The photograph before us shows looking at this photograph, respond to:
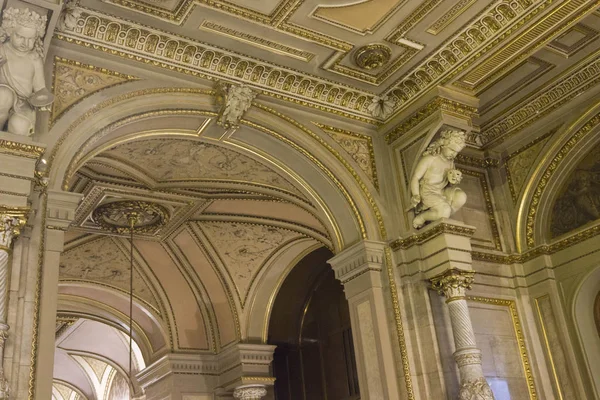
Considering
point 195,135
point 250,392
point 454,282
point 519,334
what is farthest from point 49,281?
point 250,392

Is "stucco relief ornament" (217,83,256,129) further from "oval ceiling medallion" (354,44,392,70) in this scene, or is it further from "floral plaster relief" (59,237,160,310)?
"floral plaster relief" (59,237,160,310)

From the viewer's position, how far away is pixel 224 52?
694cm

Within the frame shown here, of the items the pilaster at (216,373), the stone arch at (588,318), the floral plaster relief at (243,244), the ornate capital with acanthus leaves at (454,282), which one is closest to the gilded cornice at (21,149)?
the ornate capital with acanthus leaves at (454,282)

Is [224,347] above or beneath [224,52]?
beneath

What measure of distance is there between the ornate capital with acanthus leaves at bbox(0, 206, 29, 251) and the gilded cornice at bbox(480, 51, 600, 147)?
5249 mm

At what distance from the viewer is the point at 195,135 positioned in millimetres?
7238

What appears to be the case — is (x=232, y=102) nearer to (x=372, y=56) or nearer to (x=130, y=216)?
(x=372, y=56)

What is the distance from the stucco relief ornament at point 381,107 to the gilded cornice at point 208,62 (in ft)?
0.17

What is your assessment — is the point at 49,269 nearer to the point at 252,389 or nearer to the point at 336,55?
the point at 336,55

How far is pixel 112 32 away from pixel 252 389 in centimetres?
575

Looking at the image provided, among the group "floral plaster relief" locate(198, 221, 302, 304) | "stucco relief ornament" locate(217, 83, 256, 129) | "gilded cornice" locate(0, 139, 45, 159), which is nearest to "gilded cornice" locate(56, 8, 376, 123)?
"stucco relief ornament" locate(217, 83, 256, 129)

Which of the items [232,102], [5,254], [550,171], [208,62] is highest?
[208,62]

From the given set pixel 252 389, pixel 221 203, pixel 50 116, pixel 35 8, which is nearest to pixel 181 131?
pixel 50 116

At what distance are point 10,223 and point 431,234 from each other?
12.1ft
